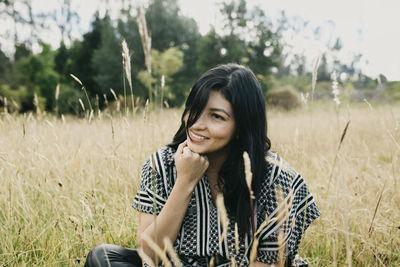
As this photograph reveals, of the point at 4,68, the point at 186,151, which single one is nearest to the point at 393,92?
the point at 186,151

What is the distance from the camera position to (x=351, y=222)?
2.02m

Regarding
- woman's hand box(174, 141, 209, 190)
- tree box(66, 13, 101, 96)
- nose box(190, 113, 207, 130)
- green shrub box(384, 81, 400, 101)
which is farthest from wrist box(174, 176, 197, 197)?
tree box(66, 13, 101, 96)

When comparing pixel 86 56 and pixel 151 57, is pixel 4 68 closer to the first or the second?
pixel 86 56

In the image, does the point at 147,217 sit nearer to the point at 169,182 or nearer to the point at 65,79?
the point at 169,182

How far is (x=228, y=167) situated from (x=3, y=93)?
42.8 ft

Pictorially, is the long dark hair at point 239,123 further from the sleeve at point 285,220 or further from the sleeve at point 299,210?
the sleeve at point 299,210

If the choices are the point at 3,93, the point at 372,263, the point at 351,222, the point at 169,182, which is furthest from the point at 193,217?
the point at 3,93

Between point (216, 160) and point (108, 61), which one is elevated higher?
point (108, 61)

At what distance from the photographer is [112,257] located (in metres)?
1.34

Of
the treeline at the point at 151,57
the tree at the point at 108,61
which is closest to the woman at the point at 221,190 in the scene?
the treeline at the point at 151,57

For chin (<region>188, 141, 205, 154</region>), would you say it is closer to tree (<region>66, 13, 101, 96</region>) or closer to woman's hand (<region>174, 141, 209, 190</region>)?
woman's hand (<region>174, 141, 209, 190</region>)

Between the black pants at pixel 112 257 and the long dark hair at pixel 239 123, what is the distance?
53cm

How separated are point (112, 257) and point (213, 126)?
2.48ft

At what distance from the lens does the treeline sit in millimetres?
13695
